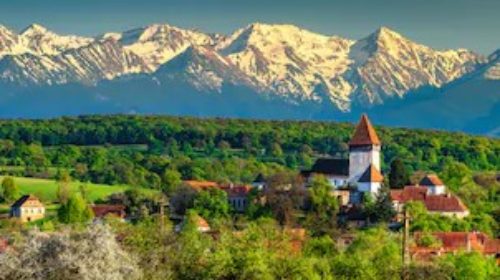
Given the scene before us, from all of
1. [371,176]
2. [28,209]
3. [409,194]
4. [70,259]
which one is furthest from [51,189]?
[70,259]

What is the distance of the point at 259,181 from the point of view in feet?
454

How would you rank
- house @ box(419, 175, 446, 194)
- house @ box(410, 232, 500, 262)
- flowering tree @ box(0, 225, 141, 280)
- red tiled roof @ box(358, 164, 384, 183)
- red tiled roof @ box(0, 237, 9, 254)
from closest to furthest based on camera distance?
1. flowering tree @ box(0, 225, 141, 280)
2. red tiled roof @ box(0, 237, 9, 254)
3. house @ box(410, 232, 500, 262)
4. red tiled roof @ box(358, 164, 384, 183)
5. house @ box(419, 175, 446, 194)

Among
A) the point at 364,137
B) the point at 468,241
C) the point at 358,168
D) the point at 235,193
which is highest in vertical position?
the point at 364,137

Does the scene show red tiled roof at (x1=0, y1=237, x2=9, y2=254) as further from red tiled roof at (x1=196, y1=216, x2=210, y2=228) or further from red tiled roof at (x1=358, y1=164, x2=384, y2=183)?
red tiled roof at (x1=358, y1=164, x2=384, y2=183)

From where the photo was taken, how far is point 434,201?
120125 millimetres

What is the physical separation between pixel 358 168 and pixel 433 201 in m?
11.8

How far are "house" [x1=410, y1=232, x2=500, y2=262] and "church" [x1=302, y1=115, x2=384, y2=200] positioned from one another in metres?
21.1

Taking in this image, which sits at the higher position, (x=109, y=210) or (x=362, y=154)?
(x=362, y=154)

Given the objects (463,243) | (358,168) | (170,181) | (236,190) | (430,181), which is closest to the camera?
(463,243)

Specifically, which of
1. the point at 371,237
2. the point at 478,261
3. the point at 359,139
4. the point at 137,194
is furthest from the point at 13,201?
the point at 478,261

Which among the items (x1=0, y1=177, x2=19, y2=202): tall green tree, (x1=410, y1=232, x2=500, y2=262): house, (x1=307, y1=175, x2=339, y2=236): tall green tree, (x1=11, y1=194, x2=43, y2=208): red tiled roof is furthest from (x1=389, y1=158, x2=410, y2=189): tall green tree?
(x1=0, y1=177, x2=19, y2=202): tall green tree

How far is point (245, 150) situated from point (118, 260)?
14372cm

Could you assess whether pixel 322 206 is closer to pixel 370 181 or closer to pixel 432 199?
pixel 370 181

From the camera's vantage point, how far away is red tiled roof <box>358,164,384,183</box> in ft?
408
